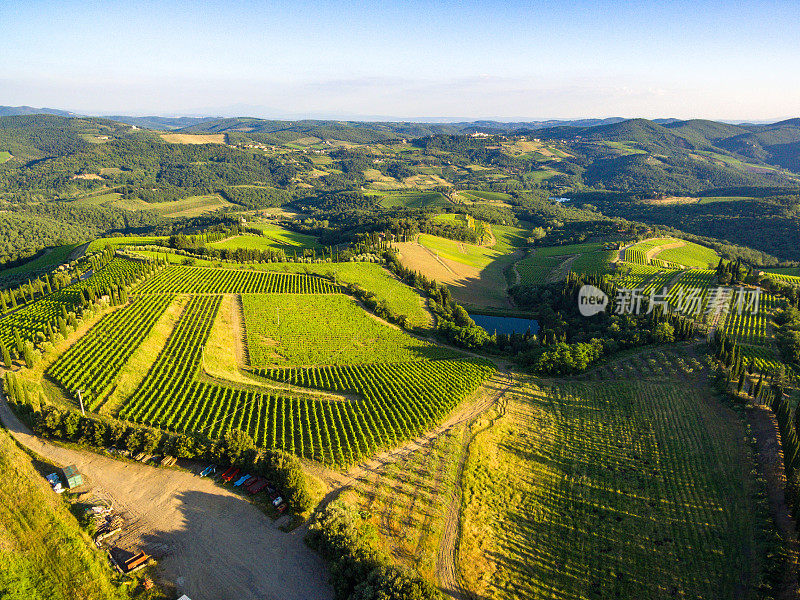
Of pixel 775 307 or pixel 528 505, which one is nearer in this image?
pixel 528 505

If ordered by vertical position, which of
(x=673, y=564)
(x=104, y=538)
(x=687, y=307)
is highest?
(x=687, y=307)

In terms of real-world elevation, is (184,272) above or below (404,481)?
above

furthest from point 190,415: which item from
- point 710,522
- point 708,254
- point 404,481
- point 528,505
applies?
point 708,254

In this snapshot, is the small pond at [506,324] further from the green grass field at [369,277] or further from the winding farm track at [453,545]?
the winding farm track at [453,545]

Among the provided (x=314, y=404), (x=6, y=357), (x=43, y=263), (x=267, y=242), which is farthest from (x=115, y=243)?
(x=314, y=404)

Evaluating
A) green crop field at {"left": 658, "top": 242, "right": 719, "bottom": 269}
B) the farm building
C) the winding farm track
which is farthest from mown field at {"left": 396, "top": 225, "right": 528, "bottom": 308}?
the farm building

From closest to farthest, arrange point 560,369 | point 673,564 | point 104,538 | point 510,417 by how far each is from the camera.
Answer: point 104,538
point 673,564
point 510,417
point 560,369

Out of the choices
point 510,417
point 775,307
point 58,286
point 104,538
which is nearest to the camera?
point 104,538

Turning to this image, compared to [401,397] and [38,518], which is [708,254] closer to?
[401,397]
